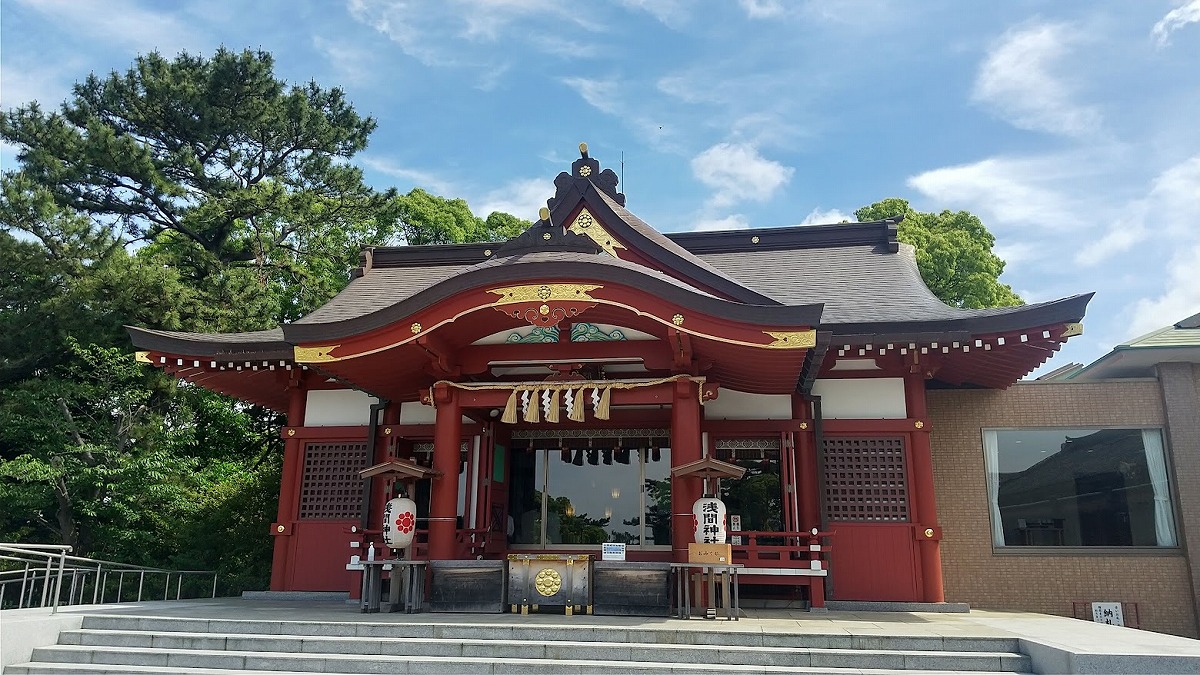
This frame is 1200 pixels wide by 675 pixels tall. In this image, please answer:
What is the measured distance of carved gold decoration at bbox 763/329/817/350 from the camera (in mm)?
8219

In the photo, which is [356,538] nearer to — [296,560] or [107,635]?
[296,560]

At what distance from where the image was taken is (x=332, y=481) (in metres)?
11.7

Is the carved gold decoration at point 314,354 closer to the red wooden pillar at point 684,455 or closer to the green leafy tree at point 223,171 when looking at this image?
the red wooden pillar at point 684,455

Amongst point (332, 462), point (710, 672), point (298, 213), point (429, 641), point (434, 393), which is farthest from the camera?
point (298, 213)

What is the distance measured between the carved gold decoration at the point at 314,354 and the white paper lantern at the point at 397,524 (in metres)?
1.88

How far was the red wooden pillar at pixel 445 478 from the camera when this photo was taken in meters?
9.48

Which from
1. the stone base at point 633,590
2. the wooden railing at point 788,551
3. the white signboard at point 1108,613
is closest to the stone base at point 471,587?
the stone base at point 633,590

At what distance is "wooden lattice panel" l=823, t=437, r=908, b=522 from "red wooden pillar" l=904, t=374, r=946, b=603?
0.17 m

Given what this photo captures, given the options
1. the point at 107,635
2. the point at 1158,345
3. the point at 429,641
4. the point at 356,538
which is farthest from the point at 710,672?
the point at 1158,345

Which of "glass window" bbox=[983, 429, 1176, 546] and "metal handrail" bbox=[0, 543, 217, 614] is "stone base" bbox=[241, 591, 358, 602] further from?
"glass window" bbox=[983, 429, 1176, 546]

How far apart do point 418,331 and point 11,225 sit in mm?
12551

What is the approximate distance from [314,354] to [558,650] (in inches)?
187

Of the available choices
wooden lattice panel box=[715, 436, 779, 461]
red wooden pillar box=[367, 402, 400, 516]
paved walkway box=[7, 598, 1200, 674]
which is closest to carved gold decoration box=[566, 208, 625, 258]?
wooden lattice panel box=[715, 436, 779, 461]

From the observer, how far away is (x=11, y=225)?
53.1ft
